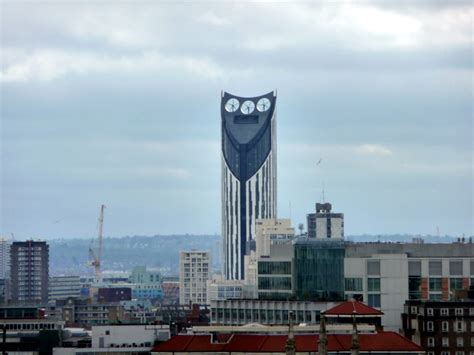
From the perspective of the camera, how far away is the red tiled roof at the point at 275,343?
162m

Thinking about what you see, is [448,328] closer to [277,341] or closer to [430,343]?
[430,343]

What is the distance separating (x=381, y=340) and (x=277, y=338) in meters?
7.27

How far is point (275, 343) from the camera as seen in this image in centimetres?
16312

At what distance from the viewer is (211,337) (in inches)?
6580

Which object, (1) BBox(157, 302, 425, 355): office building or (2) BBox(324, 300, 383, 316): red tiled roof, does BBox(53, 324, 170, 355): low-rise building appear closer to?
(2) BBox(324, 300, 383, 316): red tiled roof

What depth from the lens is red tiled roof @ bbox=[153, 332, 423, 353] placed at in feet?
532

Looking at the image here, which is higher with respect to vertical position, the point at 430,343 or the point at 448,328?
the point at 448,328

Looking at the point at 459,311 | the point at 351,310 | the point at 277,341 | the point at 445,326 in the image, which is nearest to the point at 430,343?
the point at 445,326

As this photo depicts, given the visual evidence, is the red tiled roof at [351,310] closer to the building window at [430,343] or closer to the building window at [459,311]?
the building window at [430,343]

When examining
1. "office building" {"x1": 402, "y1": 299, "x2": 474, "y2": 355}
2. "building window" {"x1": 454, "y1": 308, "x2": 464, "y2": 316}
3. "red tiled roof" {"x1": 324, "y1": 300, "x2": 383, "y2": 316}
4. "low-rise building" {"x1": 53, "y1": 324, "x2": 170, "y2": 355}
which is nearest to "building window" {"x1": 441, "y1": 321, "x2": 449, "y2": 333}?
"office building" {"x1": 402, "y1": 299, "x2": 474, "y2": 355}

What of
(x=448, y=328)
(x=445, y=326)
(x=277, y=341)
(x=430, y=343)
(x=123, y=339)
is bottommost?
(x=430, y=343)

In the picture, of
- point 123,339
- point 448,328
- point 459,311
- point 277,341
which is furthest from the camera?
point 123,339

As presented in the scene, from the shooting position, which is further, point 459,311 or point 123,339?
point 123,339

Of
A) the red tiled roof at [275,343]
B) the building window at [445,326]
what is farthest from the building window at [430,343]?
the red tiled roof at [275,343]
